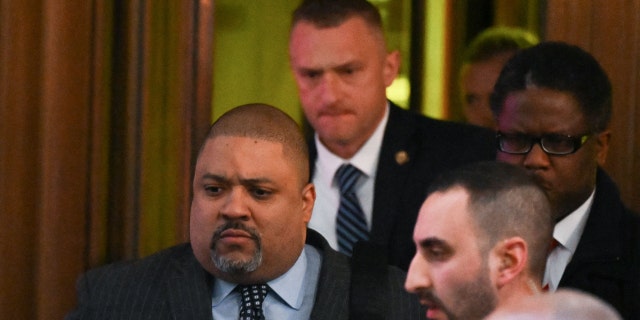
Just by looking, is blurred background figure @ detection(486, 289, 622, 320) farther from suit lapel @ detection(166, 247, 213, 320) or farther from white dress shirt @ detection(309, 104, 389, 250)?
white dress shirt @ detection(309, 104, 389, 250)

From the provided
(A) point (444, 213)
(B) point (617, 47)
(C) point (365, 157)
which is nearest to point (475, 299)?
(A) point (444, 213)

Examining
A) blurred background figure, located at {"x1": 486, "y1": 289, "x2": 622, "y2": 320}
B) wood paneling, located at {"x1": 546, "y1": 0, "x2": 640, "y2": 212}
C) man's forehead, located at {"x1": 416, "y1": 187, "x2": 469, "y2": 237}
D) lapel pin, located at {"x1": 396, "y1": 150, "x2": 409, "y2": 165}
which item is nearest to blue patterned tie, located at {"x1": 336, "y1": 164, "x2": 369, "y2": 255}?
lapel pin, located at {"x1": 396, "y1": 150, "x2": 409, "y2": 165}

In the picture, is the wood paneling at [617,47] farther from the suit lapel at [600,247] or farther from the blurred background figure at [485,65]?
the suit lapel at [600,247]

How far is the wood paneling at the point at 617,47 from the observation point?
13.7 ft

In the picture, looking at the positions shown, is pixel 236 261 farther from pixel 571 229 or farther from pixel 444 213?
pixel 571 229

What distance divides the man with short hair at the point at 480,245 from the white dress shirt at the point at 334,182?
3.46 feet

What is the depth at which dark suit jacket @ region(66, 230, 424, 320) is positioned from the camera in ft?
10.7

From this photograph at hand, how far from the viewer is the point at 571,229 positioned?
3490 mm

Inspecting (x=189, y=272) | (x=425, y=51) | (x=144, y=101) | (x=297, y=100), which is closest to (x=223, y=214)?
(x=189, y=272)

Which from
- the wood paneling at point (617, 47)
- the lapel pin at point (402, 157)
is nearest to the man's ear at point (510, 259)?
the lapel pin at point (402, 157)

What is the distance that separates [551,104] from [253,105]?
75 cm

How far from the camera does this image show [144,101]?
400 cm

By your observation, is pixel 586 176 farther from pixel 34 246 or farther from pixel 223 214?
pixel 34 246

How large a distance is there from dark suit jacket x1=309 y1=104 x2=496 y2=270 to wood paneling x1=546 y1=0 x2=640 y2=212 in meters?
0.44
